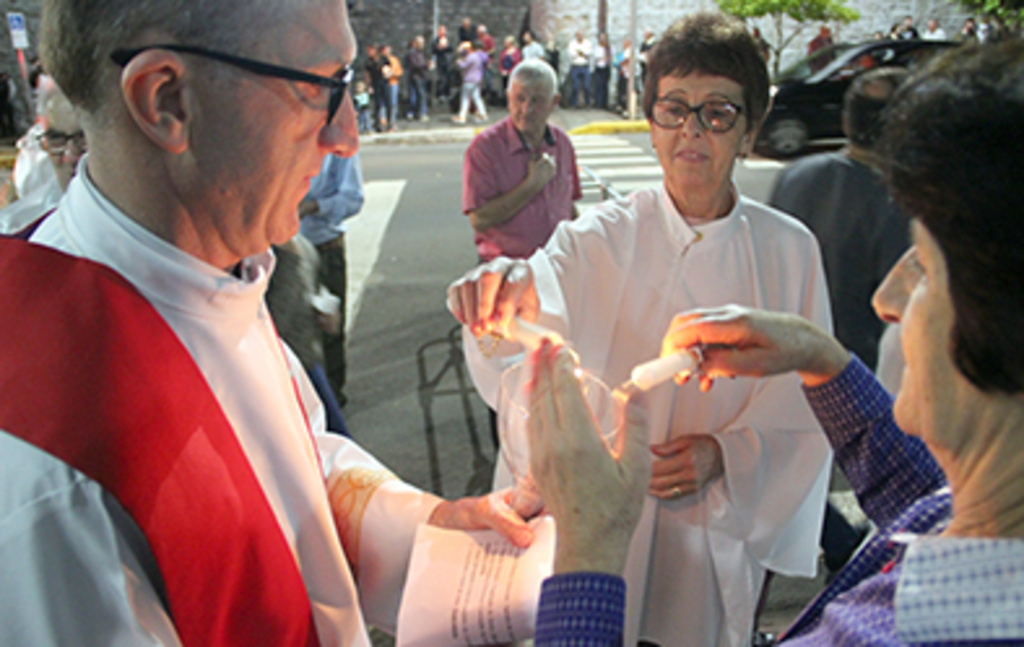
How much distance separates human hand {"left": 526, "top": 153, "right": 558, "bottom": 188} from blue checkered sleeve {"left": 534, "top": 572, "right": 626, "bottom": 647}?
3.06 meters

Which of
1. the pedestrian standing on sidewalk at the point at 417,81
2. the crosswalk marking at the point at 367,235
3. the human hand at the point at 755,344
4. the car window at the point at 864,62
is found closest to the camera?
the human hand at the point at 755,344

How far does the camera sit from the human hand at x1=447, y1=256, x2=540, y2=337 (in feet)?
5.42

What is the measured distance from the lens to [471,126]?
1748cm

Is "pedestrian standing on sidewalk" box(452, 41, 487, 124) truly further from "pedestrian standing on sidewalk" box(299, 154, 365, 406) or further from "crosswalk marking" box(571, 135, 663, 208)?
"pedestrian standing on sidewalk" box(299, 154, 365, 406)

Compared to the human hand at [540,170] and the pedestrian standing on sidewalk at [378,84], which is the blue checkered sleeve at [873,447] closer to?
the human hand at [540,170]

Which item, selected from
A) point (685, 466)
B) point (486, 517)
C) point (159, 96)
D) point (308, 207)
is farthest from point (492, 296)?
point (308, 207)

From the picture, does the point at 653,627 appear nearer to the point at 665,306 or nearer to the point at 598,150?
the point at 665,306

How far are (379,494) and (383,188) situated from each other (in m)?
9.98

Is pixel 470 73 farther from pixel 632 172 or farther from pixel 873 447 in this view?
pixel 873 447

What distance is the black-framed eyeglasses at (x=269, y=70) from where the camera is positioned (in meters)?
1.03

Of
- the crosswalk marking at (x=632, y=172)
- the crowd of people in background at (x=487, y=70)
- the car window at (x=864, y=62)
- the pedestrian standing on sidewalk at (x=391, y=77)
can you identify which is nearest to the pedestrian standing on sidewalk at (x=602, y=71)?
the crowd of people in background at (x=487, y=70)

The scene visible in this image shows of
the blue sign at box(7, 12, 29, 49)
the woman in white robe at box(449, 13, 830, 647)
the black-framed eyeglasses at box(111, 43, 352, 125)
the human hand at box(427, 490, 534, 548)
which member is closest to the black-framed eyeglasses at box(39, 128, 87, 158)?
the woman in white robe at box(449, 13, 830, 647)

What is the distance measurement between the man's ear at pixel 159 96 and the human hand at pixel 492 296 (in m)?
0.69

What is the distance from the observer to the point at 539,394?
123cm
